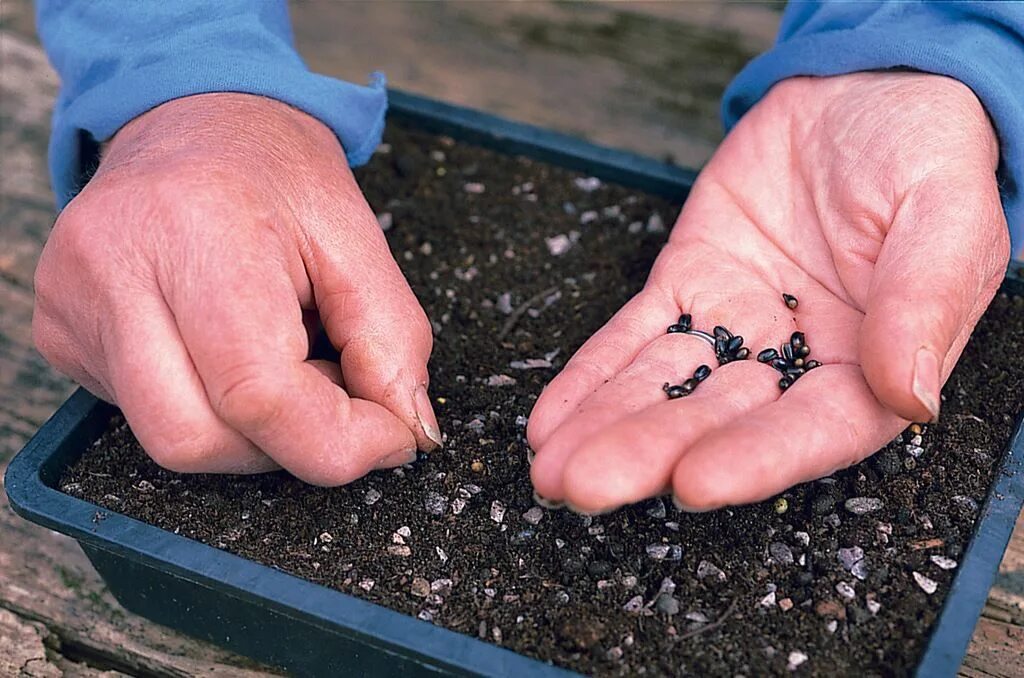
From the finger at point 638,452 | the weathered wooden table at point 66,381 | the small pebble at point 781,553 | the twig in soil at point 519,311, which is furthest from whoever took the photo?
the twig in soil at point 519,311

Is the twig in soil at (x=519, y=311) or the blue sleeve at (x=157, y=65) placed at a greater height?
the blue sleeve at (x=157, y=65)

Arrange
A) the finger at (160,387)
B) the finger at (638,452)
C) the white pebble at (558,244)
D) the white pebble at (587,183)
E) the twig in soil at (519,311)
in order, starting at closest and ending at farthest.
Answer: the finger at (638,452) < the finger at (160,387) < the twig in soil at (519,311) < the white pebble at (558,244) < the white pebble at (587,183)

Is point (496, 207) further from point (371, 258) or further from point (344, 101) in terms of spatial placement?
point (371, 258)

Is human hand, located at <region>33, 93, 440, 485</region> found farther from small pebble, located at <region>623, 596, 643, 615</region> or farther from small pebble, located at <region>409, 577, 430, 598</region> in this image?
small pebble, located at <region>623, 596, 643, 615</region>

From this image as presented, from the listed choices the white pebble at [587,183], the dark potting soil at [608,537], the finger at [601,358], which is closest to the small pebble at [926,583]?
the dark potting soil at [608,537]

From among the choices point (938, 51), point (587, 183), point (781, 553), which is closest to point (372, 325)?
point (781, 553)

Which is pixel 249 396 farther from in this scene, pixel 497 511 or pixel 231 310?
pixel 497 511

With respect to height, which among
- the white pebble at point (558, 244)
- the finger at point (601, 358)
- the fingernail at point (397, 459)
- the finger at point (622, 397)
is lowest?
the white pebble at point (558, 244)

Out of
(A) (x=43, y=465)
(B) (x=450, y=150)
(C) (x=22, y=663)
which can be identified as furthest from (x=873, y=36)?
(C) (x=22, y=663)

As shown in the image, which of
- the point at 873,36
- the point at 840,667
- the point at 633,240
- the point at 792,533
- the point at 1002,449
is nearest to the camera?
the point at 840,667

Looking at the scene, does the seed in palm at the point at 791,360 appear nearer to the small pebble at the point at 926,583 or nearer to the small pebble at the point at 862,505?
the small pebble at the point at 862,505
